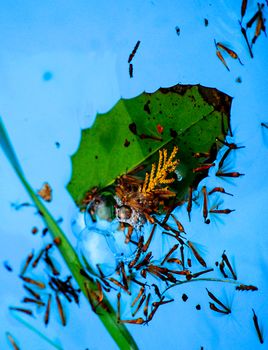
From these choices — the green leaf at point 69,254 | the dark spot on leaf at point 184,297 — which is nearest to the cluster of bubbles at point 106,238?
the green leaf at point 69,254

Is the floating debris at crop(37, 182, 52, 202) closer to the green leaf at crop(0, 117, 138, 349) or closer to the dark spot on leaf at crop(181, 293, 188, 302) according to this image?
the green leaf at crop(0, 117, 138, 349)

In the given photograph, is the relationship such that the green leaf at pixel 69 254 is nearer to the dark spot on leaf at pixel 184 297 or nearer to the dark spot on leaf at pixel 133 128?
the dark spot on leaf at pixel 184 297

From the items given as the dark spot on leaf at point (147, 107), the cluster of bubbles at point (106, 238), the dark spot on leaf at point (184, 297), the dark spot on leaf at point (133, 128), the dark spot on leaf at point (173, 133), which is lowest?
the dark spot on leaf at point (184, 297)

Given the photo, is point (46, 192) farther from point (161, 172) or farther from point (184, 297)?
point (184, 297)

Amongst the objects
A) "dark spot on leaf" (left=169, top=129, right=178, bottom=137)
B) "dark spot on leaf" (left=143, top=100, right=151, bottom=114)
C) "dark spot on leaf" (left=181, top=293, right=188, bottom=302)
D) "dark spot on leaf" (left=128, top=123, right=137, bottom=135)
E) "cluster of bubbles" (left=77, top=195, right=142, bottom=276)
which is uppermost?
"dark spot on leaf" (left=143, top=100, right=151, bottom=114)

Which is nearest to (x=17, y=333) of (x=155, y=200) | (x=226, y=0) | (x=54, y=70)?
(x=155, y=200)

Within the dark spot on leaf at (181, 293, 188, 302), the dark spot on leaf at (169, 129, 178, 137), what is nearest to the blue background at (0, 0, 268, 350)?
the dark spot on leaf at (181, 293, 188, 302)

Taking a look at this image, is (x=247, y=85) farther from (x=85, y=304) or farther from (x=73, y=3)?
(x=85, y=304)
